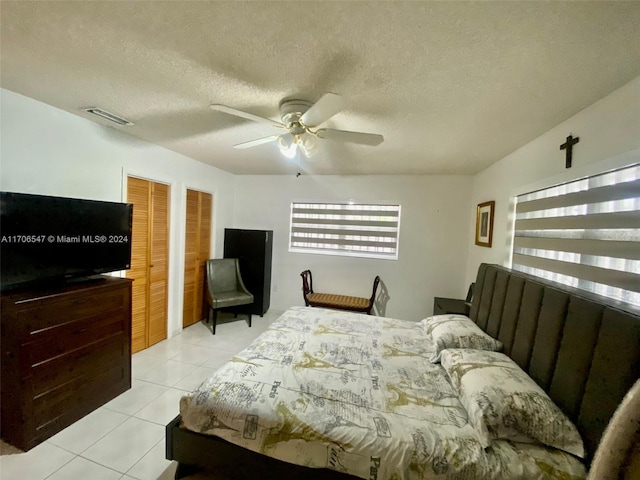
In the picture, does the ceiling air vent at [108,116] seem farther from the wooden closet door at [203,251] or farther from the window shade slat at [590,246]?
the window shade slat at [590,246]

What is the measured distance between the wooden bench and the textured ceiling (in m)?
2.50

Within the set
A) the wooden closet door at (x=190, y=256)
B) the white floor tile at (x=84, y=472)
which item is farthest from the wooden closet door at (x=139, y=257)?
the white floor tile at (x=84, y=472)

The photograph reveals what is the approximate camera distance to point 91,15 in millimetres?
1143

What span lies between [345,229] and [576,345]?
10.9 feet

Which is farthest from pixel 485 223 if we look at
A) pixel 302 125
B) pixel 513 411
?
pixel 302 125

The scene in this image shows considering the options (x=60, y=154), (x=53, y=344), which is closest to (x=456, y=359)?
(x=53, y=344)

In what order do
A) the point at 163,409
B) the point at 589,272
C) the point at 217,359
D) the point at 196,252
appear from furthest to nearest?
the point at 196,252 → the point at 217,359 → the point at 163,409 → the point at 589,272

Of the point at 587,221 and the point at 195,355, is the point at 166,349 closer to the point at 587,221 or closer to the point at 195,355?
the point at 195,355

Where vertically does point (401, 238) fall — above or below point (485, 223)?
below

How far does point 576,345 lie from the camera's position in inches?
52.0

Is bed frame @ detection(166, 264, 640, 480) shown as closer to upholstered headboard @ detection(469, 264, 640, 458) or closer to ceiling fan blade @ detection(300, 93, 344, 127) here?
upholstered headboard @ detection(469, 264, 640, 458)

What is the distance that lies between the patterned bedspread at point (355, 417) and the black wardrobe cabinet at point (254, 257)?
7.58 ft

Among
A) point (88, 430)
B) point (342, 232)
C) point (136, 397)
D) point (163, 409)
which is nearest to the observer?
point (88, 430)

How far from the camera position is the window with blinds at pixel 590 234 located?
4.55 feet
